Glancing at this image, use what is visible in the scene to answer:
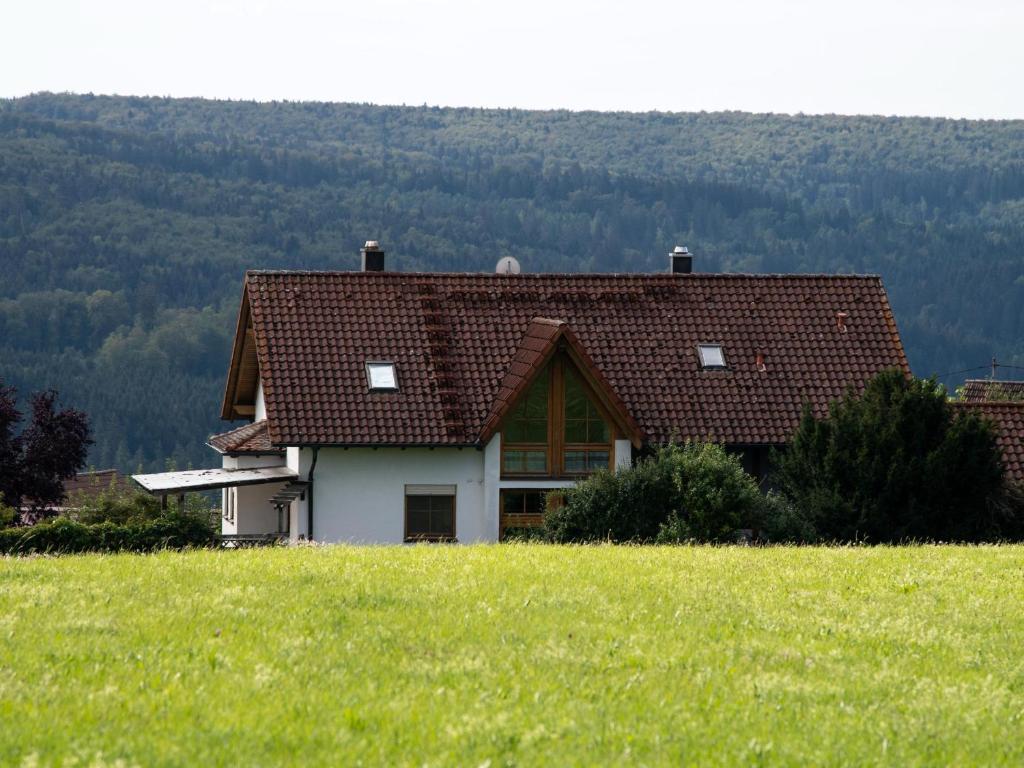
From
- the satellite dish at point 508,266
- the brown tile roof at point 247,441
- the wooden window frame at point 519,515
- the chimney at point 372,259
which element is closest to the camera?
the wooden window frame at point 519,515

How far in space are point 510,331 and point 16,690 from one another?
3015cm

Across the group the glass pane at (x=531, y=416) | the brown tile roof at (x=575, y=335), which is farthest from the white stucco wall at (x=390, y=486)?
the brown tile roof at (x=575, y=335)

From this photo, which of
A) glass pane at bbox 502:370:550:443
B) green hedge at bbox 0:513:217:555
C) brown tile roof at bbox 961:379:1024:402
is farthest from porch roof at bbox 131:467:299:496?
brown tile roof at bbox 961:379:1024:402

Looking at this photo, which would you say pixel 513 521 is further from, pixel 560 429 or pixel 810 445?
pixel 810 445

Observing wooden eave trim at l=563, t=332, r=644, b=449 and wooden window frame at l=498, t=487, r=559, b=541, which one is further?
wooden window frame at l=498, t=487, r=559, b=541

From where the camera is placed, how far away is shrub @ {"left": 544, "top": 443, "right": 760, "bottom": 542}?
1240 inches

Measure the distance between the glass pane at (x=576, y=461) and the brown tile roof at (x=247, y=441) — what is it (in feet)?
22.7

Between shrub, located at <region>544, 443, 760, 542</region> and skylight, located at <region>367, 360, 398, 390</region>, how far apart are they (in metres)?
7.40

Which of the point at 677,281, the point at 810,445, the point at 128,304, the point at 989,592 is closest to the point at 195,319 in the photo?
the point at 128,304

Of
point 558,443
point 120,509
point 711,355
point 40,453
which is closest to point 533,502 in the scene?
point 558,443

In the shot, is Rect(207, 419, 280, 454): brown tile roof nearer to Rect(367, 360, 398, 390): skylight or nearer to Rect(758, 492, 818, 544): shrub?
Rect(367, 360, 398, 390): skylight

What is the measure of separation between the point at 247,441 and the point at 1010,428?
60.0 ft

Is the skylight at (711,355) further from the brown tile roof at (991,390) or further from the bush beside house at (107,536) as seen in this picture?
the brown tile roof at (991,390)

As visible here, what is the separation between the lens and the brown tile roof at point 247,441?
130ft
